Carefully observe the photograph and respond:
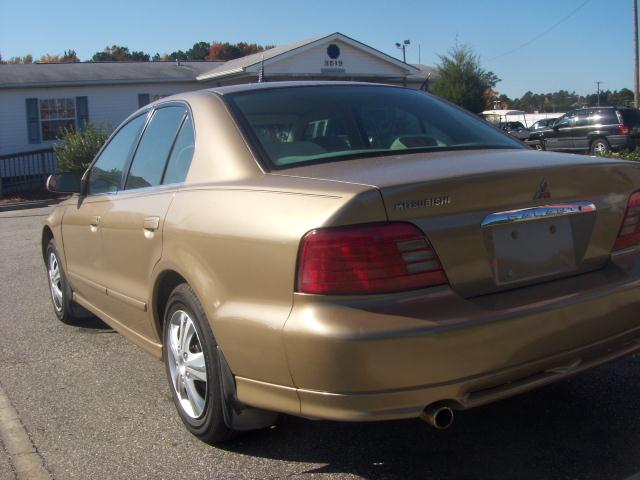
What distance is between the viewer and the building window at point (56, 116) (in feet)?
76.3

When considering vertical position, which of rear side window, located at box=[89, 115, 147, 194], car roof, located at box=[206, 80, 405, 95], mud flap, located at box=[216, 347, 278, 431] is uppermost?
car roof, located at box=[206, 80, 405, 95]

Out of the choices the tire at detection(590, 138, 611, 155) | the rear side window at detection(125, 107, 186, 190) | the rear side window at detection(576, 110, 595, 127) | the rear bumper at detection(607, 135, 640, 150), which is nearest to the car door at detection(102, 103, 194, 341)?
the rear side window at detection(125, 107, 186, 190)

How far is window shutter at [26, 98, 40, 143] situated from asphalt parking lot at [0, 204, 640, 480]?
20178 mm

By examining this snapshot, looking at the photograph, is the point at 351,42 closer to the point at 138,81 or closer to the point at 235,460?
the point at 138,81

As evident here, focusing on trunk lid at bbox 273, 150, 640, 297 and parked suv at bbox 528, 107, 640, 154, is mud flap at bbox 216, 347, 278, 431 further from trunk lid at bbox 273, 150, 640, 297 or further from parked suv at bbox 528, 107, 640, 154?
parked suv at bbox 528, 107, 640, 154

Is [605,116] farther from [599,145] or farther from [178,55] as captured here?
[178,55]

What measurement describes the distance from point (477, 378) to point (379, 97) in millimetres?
1954

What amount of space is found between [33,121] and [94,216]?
20.3m

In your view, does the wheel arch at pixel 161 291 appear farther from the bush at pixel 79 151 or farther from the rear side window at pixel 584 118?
the rear side window at pixel 584 118

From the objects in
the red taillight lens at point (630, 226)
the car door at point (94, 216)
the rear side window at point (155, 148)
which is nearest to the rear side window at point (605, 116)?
the car door at point (94, 216)

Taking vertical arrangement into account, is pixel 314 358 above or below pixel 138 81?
below

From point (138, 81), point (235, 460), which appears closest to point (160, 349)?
point (235, 460)

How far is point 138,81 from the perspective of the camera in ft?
79.7

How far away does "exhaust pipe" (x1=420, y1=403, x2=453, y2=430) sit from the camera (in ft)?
8.85
